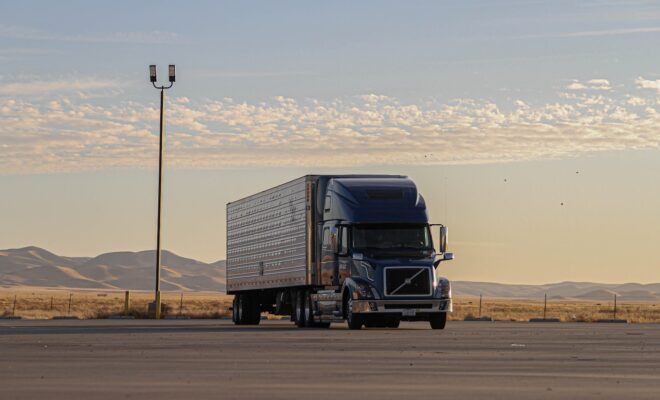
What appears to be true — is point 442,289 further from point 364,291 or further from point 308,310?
point 308,310

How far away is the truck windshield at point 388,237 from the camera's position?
1527 inches

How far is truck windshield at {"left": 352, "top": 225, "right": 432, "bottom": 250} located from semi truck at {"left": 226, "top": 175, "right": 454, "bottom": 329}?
26 millimetres

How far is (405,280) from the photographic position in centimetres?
3872

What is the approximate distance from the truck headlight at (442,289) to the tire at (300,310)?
4.75m

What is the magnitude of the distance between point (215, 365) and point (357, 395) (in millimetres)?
5700

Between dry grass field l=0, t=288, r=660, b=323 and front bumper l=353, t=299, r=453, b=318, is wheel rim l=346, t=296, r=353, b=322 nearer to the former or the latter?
front bumper l=353, t=299, r=453, b=318

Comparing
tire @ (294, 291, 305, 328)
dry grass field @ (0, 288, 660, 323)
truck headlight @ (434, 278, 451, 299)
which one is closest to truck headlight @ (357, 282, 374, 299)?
truck headlight @ (434, 278, 451, 299)

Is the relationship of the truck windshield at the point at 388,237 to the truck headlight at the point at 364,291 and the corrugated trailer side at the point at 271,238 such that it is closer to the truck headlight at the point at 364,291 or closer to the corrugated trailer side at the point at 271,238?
the truck headlight at the point at 364,291

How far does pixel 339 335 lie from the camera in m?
34.2

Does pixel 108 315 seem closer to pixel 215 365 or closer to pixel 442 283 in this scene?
pixel 442 283

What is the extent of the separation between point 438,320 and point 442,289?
1241 millimetres

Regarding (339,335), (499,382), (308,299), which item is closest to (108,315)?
(308,299)

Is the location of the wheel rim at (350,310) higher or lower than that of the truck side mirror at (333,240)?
lower

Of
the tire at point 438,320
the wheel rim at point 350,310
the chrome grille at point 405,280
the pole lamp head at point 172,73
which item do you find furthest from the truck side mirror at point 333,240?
the pole lamp head at point 172,73
